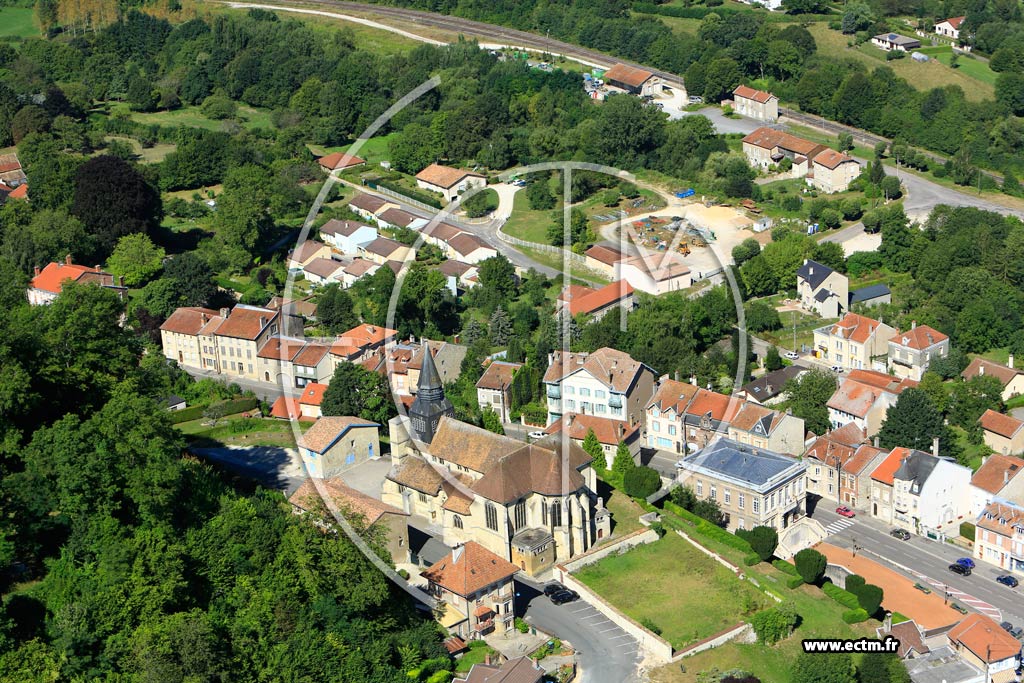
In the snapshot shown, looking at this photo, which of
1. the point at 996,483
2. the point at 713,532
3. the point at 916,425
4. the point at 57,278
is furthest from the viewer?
the point at 57,278

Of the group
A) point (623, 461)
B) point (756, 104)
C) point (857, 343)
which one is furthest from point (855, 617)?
point (756, 104)

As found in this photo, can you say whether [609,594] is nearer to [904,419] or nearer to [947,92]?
[904,419]

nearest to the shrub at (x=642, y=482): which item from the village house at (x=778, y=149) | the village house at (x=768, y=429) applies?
the village house at (x=768, y=429)

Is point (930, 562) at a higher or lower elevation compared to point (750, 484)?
lower

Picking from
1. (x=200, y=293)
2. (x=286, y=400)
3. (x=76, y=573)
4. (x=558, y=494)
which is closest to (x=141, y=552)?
(x=76, y=573)

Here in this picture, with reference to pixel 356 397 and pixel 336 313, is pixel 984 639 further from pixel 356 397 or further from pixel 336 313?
pixel 336 313

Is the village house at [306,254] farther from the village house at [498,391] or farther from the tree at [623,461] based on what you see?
the tree at [623,461]

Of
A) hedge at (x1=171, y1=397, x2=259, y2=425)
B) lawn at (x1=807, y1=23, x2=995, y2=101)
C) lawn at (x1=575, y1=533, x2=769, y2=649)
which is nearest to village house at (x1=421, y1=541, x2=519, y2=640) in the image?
lawn at (x1=575, y1=533, x2=769, y2=649)
